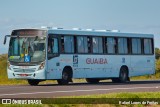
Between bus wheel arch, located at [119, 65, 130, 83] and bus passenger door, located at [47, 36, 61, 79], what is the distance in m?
5.88

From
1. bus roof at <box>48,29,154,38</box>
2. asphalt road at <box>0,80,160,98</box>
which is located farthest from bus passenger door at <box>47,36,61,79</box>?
asphalt road at <box>0,80,160,98</box>

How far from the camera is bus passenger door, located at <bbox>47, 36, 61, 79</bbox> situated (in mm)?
32031

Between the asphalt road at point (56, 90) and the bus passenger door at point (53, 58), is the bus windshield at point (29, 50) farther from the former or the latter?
the asphalt road at point (56, 90)

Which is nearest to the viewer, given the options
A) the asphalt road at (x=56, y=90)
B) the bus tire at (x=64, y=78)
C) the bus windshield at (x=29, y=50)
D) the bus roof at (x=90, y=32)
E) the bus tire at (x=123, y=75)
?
the asphalt road at (x=56, y=90)

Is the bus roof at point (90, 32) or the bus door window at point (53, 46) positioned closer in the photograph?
the bus door window at point (53, 46)

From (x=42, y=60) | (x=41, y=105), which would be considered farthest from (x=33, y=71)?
(x=41, y=105)

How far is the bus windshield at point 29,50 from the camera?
105 ft

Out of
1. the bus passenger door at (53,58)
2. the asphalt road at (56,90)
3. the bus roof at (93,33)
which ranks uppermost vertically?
the bus roof at (93,33)

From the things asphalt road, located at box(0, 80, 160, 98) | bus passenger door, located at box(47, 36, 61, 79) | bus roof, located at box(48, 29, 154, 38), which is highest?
bus roof, located at box(48, 29, 154, 38)

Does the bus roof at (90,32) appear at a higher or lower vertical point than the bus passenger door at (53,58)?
higher

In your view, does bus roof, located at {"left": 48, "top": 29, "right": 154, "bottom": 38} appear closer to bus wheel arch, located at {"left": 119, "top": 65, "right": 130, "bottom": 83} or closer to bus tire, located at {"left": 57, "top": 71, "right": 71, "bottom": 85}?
bus wheel arch, located at {"left": 119, "top": 65, "right": 130, "bottom": 83}

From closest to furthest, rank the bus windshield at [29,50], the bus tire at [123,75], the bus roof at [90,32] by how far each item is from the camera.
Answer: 1. the bus windshield at [29,50]
2. the bus roof at [90,32]
3. the bus tire at [123,75]

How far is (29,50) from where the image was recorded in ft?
105

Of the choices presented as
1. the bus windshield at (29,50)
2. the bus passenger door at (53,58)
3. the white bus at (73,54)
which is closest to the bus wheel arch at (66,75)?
the white bus at (73,54)
